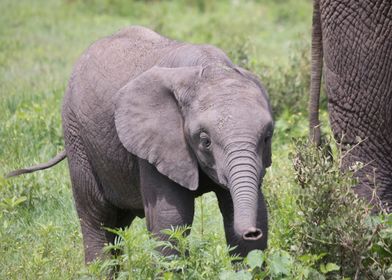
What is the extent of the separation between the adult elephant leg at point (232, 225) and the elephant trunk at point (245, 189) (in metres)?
0.34

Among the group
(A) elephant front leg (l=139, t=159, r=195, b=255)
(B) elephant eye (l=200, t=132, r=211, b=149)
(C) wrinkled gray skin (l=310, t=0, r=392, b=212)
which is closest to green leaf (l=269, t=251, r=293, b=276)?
(A) elephant front leg (l=139, t=159, r=195, b=255)

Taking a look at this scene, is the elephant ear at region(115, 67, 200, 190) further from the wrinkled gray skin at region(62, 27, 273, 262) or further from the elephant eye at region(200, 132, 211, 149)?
the elephant eye at region(200, 132, 211, 149)

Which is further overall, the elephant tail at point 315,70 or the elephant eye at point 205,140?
the elephant tail at point 315,70

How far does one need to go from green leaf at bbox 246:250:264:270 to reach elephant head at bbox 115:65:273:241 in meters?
0.12

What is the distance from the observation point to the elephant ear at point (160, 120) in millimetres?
5035

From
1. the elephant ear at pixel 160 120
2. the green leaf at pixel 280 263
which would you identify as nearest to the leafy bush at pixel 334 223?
the green leaf at pixel 280 263

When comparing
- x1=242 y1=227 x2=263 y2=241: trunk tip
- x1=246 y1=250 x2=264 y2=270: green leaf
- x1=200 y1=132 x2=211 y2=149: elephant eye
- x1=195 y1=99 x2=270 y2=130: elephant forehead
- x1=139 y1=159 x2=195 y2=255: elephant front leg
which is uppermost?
x1=195 y1=99 x2=270 y2=130: elephant forehead

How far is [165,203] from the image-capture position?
5117 millimetres

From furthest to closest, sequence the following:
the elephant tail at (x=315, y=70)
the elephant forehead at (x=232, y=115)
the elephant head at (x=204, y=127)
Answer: the elephant tail at (x=315, y=70), the elephant forehead at (x=232, y=115), the elephant head at (x=204, y=127)

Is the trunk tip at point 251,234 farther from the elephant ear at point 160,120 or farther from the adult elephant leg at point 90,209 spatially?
the adult elephant leg at point 90,209

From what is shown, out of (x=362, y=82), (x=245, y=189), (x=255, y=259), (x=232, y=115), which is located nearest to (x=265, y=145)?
(x=232, y=115)

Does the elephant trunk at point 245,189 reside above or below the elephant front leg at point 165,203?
above

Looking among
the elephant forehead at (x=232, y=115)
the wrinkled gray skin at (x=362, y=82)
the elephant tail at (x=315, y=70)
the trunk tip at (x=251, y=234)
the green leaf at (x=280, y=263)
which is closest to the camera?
the trunk tip at (x=251, y=234)

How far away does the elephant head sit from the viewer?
15.5 ft
